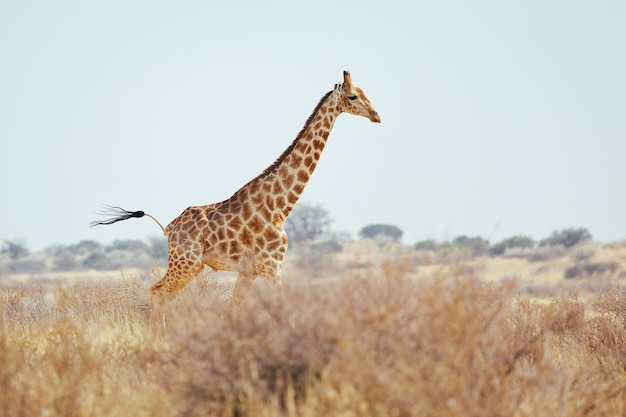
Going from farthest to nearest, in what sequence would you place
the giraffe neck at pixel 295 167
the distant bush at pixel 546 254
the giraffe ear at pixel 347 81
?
the distant bush at pixel 546 254, the giraffe ear at pixel 347 81, the giraffe neck at pixel 295 167

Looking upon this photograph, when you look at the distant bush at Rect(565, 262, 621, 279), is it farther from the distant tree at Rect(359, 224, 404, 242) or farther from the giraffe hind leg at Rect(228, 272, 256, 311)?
the giraffe hind leg at Rect(228, 272, 256, 311)

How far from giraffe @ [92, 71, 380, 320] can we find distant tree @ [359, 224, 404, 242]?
55.0m

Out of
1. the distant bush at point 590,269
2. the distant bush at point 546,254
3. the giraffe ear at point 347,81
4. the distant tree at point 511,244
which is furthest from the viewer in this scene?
the distant tree at point 511,244


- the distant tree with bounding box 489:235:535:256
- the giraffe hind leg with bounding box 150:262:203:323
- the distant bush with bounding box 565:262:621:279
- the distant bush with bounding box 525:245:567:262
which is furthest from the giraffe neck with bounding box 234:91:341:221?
the distant tree with bounding box 489:235:535:256

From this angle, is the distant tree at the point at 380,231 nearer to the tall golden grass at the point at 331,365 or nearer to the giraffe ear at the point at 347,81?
the giraffe ear at the point at 347,81

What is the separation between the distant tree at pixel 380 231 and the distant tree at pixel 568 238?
12633 millimetres

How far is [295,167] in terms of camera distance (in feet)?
39.2

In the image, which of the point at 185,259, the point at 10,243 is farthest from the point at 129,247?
the point at 185,259

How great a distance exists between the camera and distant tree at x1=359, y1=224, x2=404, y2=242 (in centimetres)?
6862

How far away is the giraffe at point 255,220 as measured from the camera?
37.8ft

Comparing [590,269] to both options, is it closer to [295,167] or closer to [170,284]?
[295,167]

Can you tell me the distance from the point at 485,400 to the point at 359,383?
3.21ft

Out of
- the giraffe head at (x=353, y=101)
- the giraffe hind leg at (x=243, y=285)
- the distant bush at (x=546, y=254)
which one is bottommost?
the giraffe hind leg at (x=243, y=285)

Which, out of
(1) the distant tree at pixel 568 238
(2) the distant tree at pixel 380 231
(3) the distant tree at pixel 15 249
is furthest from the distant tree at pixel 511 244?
(3) the distant tree at pixel 15 249
